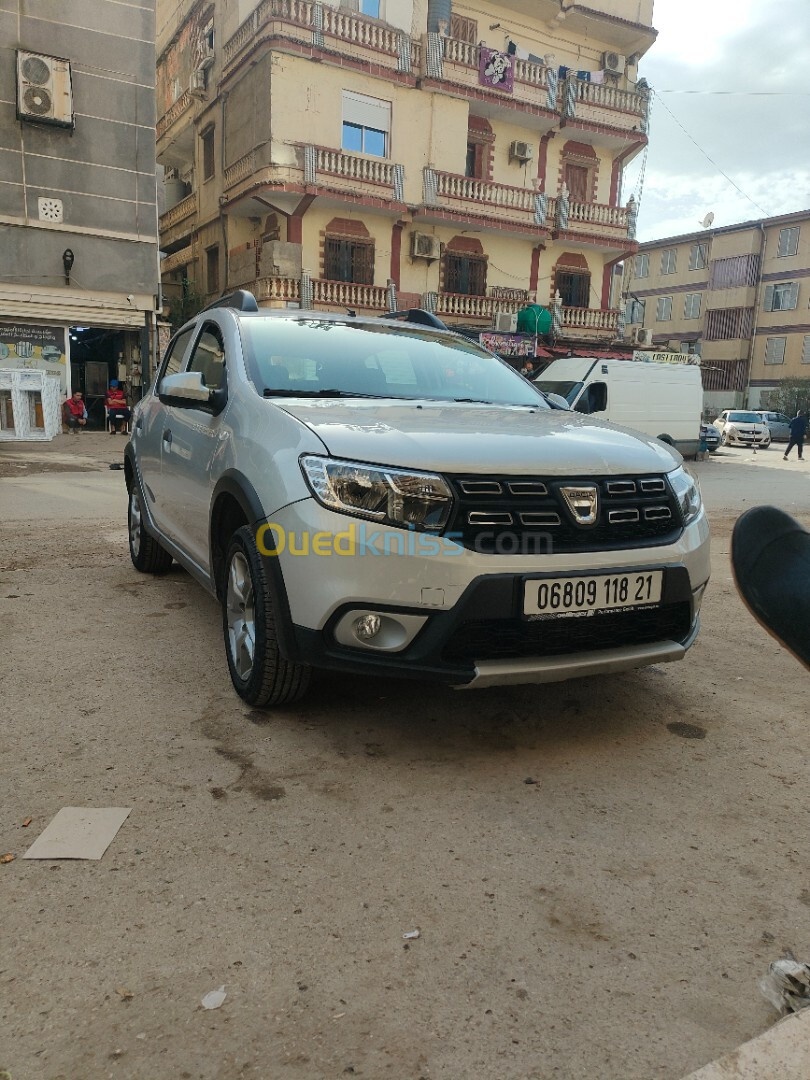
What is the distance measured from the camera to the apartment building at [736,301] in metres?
38.1

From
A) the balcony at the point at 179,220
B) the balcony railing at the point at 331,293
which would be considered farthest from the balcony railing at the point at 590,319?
the balcony at the point at 179,220

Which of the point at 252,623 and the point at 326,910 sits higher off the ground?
the point at 252,623

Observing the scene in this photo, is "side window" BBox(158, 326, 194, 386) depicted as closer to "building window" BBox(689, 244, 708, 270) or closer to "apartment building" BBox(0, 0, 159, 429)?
"apartment building" BBox(0, 0, 159, 429)

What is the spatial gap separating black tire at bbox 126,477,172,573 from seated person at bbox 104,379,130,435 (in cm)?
1500

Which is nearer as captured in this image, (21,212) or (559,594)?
(559,594)

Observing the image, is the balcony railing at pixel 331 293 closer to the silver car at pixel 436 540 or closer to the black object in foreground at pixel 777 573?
the silver car at pixel 436 540

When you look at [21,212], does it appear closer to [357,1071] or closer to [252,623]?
[252,623]

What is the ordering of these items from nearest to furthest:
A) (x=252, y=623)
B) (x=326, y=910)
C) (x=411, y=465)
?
(x=326, y=910), (x=411, y=465), (x=252, y=623)

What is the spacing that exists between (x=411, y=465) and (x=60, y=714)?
5.47ft

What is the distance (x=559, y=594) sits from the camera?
8.25ft

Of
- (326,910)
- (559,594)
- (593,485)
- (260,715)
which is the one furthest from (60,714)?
(593,485)

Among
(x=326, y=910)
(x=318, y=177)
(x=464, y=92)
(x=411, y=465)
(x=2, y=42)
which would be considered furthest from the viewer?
(x=464, y=92)

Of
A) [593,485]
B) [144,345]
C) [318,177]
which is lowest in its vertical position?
[593,485]

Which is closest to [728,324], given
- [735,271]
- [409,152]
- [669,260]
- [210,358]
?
[735,271]
